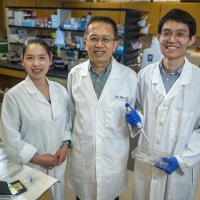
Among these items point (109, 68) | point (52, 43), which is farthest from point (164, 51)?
point (52, 43)

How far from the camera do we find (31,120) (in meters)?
1.21

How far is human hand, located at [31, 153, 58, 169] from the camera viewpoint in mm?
1251

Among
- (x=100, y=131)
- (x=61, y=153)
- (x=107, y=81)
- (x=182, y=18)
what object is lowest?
(x=61, y=153)

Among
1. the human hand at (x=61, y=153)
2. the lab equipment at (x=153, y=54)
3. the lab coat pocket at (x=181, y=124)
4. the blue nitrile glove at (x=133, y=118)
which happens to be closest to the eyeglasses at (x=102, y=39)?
the blue nitrile glove at (x=133, y=118)

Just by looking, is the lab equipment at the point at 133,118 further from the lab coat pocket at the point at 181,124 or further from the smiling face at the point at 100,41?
the smiling face at the point at 100,41

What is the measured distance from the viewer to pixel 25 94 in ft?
4.04

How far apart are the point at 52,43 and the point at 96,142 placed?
251 cm

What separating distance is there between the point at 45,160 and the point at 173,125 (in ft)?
2.23

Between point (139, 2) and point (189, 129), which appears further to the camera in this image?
point (139, 2)

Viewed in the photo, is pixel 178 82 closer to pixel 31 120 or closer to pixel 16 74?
pixel 31 120

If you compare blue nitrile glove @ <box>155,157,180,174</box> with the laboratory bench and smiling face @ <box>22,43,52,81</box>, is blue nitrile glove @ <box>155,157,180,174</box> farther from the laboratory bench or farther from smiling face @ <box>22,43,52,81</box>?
the laboratory bench

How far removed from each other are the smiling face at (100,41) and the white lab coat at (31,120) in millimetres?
324

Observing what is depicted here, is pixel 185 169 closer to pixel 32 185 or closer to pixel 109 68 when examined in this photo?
pixel 109 68

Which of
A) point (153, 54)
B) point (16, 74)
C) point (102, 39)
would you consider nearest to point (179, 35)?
point (102, 39)
